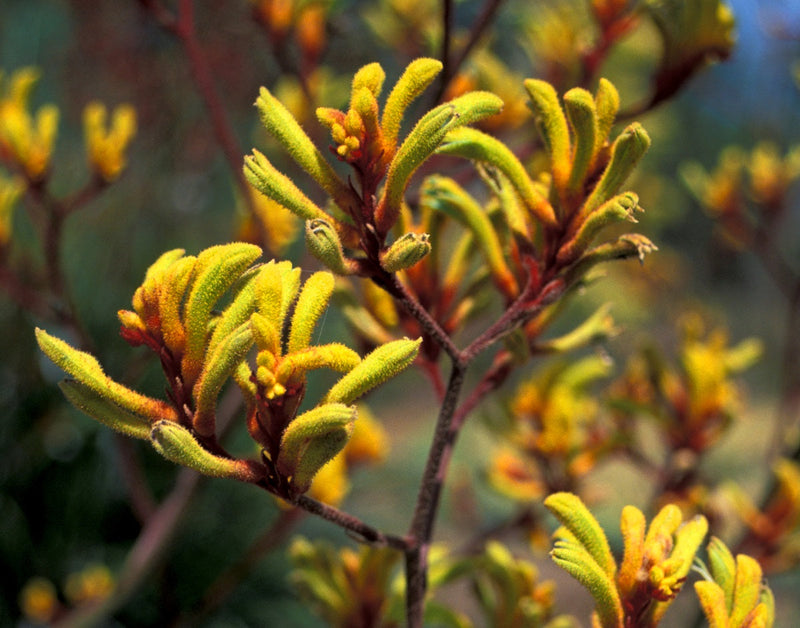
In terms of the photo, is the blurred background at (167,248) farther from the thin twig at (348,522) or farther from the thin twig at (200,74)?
the thin twig at (348,522)

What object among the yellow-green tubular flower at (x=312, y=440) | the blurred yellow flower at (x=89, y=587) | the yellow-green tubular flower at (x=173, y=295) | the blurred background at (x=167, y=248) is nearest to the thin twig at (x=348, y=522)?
the yellow-green tubular flower at (x=312, y=440)

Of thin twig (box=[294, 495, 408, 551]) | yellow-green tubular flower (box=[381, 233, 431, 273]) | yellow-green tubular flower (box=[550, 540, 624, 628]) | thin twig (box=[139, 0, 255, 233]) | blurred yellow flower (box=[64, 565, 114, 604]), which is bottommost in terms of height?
blurred yellow flower (box=[64, 565, 114, 604])

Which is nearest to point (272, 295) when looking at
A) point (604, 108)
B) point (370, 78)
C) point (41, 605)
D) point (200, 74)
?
point (370, 78)

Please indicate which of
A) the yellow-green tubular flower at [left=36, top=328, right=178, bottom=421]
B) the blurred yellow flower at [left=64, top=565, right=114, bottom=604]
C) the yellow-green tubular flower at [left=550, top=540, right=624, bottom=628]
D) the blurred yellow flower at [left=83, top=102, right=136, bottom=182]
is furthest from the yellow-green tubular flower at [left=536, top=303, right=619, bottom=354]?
the blurred yellow flower at [left=64, top=565, right=114, bottom=604]

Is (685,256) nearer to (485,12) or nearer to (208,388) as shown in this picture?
(485,12)

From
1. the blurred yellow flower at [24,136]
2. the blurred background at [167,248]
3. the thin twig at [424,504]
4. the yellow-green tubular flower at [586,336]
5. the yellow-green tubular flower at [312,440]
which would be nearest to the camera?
the yellow-green tubular flower at [312,440]

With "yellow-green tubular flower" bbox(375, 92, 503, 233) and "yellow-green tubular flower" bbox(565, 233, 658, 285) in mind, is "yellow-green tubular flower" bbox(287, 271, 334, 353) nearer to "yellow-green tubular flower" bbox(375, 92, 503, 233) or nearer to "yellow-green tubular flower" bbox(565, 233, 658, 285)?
"yellow-green tubular flower" bbox(375, 92, 503, 233)
